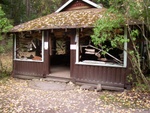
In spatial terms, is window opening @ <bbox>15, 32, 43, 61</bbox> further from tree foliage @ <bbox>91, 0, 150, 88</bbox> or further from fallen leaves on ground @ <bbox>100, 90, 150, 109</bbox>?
fallen leaves on ground @ <bbox>100, 90, 150, 109</bbox>

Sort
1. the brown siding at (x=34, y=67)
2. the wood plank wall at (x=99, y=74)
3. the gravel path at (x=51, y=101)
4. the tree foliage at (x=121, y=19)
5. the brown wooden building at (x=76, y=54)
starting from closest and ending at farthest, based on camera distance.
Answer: the gravel path at (x=51, y=101)
the tree foliage at (x=121, y=19)
the wood plank wall at (x=99, y=74)
the brown wooden building at (x=76, y=54)
the brown siding at (x=34, y=67)

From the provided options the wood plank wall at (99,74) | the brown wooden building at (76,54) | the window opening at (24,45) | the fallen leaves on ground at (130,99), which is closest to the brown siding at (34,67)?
the brown wooden building at (76,54)

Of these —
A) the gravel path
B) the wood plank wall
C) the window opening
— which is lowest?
the gravel path

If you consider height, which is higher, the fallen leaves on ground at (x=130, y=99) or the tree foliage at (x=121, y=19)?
the tree foliage at (x=121, y=19)

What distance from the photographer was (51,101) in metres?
6.32

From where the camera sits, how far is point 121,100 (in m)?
6.42

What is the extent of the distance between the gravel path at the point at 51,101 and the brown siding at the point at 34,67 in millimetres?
1557

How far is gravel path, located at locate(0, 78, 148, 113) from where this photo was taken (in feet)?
18.0

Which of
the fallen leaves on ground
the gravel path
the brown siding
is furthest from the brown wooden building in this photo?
the gravel path

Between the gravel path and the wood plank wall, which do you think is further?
the wood plank wall

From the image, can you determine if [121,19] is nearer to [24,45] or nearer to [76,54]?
[76,54]

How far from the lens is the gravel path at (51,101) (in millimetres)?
5500

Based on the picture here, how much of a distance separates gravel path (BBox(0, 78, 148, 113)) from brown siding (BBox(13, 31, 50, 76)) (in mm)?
1557

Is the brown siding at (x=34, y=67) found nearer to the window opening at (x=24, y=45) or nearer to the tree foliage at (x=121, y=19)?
the window opening at (x=24, y=45)
